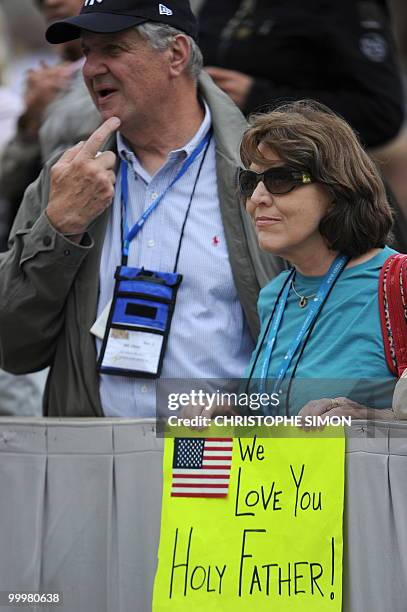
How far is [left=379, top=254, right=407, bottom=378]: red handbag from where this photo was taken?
2867mm

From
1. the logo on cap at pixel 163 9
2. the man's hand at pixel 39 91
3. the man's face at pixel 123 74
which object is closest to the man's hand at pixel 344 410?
the man's face at pixel 123 74

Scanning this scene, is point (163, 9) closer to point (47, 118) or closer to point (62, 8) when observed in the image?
point (47, 118)

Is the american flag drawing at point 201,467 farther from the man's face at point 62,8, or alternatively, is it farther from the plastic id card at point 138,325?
the man's face at point 62,8

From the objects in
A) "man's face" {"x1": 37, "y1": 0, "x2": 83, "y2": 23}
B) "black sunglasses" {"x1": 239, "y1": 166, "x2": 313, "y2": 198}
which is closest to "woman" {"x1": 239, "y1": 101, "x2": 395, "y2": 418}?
"black sunglasses" {"x1": 239, "y1": 166, "x2": 313, "y2": 198}

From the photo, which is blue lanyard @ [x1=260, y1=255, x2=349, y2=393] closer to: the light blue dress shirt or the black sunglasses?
the black sunglasses

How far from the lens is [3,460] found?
3199 mm

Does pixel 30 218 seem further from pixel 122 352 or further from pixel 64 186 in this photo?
pixel 122 352

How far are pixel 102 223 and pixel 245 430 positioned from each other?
1160mm

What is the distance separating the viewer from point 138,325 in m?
3.61

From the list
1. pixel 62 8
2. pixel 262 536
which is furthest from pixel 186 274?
pixel 62 8

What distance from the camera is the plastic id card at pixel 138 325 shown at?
3.60m

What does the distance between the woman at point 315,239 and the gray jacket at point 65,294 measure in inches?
19.6

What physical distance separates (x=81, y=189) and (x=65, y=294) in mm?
341

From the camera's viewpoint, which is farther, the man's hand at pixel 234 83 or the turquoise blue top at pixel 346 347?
the man's hand at pixel 234 83
